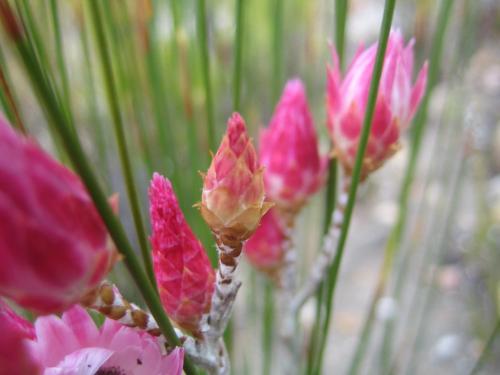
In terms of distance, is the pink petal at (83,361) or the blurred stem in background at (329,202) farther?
the blurred stem in background at (329,202)

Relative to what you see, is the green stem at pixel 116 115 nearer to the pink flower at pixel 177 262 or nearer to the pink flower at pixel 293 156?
the pink flower at pixel 177 262

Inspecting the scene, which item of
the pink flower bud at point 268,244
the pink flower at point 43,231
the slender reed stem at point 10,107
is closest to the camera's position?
the pink flower at point 43,231

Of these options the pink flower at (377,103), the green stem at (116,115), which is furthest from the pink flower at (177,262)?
the pink flower at (377,103)

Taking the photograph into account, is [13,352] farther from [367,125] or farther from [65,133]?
Result: [367,125]

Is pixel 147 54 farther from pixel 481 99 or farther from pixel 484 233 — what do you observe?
pixel 481 99

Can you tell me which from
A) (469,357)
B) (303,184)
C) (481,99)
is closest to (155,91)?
(303,184)

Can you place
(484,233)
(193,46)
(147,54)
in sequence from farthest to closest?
(484,233) < (193,46) < (147,54)
